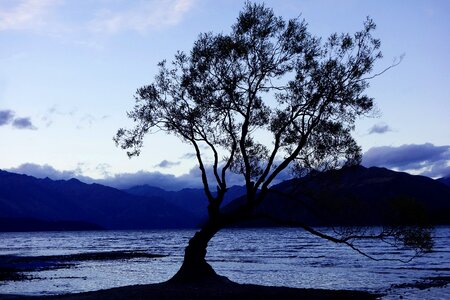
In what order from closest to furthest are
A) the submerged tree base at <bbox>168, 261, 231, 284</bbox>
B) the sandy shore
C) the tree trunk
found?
the sandy shore → the submerged tree base at <bbox>168, 261, 231, 284</bbox> → the tree trunk

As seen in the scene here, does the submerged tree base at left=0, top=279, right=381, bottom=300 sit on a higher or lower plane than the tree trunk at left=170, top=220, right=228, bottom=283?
lower

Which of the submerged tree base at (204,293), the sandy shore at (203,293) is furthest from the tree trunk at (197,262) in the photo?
the sandy shore at (203,293)

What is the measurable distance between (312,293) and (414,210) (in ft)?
32.4

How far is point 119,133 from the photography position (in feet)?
140

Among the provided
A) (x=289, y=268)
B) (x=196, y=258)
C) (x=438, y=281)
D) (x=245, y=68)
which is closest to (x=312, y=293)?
(x=196, y=258)

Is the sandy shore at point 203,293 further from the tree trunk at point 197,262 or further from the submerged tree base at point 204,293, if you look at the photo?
the tree trunk at point 197,262

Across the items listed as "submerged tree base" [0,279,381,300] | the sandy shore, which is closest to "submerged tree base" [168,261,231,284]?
"submerged tree base" [0,279,381,300]

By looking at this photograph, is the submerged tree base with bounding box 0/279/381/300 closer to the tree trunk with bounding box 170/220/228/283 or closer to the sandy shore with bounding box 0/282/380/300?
the sandy shore with bounding box 0/282/380/300

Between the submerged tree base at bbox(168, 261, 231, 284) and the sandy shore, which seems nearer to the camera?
the sandy shore

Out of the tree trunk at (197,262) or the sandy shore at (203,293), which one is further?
the tree trunk at (197,262)

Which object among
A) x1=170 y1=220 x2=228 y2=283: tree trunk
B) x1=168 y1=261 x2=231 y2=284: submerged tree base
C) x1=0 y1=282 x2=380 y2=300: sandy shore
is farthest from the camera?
x1=170 y1=220 x2=228 y2=283: tree trunk

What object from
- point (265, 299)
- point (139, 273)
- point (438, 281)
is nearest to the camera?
point (265, 299)

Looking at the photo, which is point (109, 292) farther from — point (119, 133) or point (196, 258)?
point (119, 133)

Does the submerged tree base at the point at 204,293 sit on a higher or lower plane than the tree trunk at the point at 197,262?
lower
